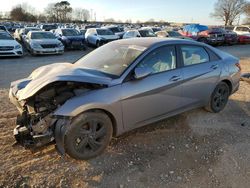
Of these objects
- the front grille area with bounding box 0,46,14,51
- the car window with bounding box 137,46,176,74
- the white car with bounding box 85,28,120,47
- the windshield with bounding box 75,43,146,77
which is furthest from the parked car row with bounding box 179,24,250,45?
the windshield with bounding box 75,43,146,77

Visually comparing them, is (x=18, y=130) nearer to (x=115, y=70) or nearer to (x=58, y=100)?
(x=58, y=100)

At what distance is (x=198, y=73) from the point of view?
15.3ft

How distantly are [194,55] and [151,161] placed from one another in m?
2.21

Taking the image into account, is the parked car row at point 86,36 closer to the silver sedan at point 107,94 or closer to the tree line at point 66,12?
the silver sedan at point 107,94

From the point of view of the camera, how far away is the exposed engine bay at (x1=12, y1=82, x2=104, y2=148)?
10.9 feet

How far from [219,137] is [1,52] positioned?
482 inches

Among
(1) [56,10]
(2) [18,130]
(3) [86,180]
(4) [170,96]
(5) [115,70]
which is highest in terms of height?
(1) [56,10]

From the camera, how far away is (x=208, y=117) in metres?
5.14

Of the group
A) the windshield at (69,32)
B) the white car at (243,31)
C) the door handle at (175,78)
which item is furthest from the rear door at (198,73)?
the white car at (243,31)

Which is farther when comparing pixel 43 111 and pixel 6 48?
pixel 6 48

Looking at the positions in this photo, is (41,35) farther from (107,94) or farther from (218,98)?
(107,94)

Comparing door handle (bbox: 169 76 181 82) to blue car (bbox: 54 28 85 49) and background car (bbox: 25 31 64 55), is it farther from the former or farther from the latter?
blue car (bbox: 54 28 85 49)

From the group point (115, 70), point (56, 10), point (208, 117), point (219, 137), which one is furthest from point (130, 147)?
point (56, 10)

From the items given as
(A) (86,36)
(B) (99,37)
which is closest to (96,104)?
(B) (99,37)
